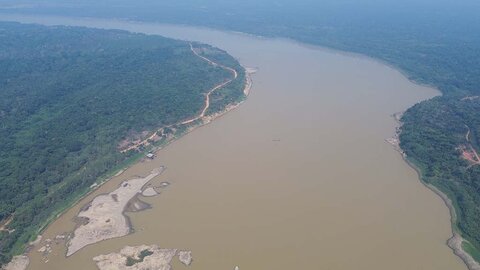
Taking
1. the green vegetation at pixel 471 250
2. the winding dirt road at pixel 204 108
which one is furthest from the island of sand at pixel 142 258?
the green vegetation at pixel 471 250

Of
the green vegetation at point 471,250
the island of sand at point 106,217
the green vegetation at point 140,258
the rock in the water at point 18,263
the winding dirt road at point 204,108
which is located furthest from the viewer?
the winding dirt road at point 204,108

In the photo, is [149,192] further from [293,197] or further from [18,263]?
[293,197]

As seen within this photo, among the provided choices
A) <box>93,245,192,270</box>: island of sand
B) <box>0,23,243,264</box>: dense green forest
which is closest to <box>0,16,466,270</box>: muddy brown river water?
<box>93,245,192,270</box>: island of sand

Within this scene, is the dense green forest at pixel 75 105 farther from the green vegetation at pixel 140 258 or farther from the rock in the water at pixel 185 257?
the rock in the water at pixel 185 257

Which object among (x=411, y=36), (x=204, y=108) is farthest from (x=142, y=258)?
(x=411, y=36)

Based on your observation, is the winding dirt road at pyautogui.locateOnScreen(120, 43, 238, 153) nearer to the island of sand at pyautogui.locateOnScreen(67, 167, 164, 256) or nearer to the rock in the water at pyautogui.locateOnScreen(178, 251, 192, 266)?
the island of sand at pyautogui.locateOnScreen(67, 167, 164, 256)

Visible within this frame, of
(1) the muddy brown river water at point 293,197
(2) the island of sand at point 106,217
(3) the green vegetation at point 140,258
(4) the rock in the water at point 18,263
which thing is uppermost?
(1) the muddy brown river water at point 293,197
